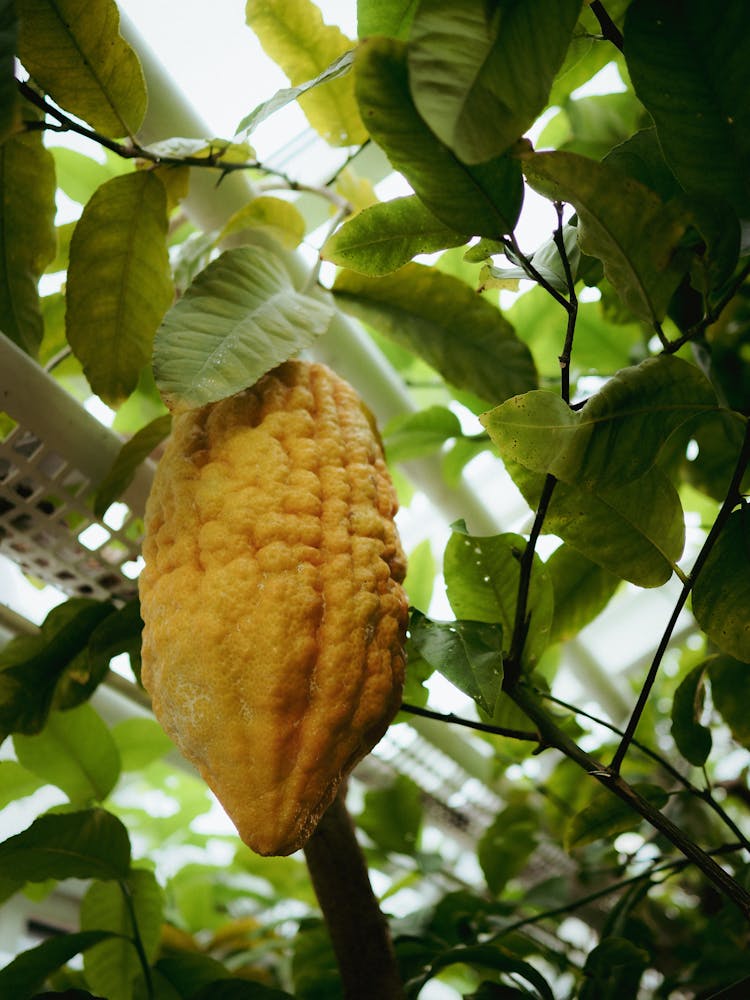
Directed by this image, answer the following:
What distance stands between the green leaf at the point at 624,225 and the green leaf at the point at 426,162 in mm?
20

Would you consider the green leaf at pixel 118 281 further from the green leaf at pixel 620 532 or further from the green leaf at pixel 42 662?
the green leaf at pixel 620 532

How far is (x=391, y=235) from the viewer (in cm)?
54

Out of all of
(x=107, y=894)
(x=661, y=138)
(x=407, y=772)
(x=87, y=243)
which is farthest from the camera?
(x=407, y=772)

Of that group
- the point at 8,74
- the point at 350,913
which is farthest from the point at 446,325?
the point at 350,913

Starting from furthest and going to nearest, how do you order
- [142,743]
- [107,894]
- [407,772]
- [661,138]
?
1. [407,772]
2. [142,743]
3. [107,894]
4. [661,138]

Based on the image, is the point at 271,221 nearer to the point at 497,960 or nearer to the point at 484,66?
the point at 484,66

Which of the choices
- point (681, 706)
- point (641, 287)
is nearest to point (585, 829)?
point (681, 706)

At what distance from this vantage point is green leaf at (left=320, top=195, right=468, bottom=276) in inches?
21.1

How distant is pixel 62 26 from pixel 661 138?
1.27 ft

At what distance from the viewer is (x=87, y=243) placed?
2.08 ft

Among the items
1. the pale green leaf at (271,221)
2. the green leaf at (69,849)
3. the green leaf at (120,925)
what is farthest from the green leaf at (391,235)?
the green leaf at (120,925)

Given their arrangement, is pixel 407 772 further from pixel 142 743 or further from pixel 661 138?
pixel 661 138

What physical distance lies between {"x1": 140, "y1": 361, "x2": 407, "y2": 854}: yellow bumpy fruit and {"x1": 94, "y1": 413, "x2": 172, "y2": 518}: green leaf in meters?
0.11

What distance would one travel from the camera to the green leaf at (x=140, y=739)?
3.07 ft
